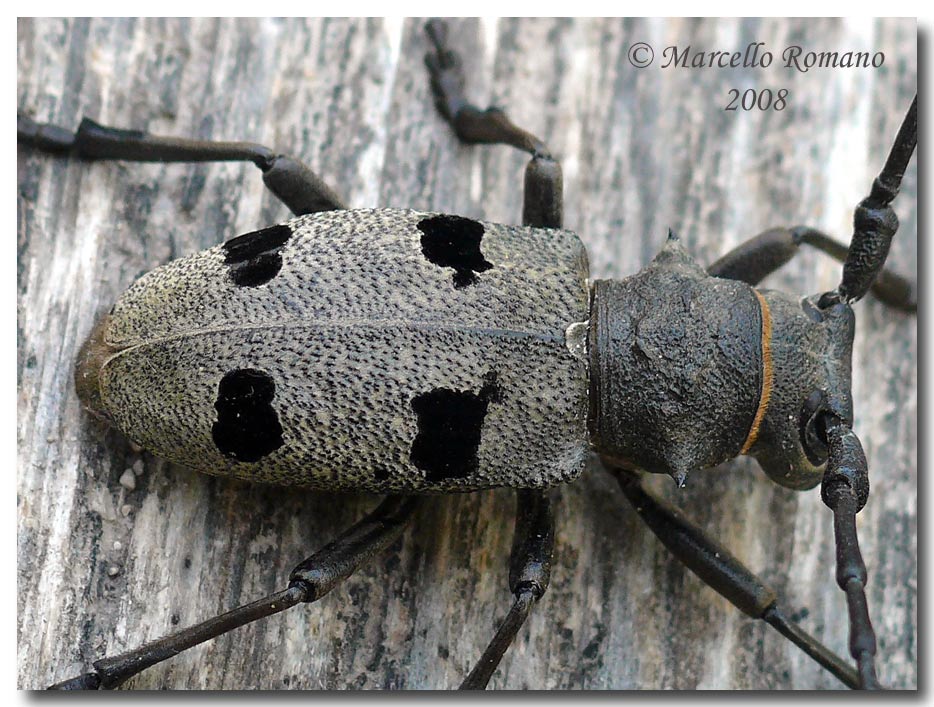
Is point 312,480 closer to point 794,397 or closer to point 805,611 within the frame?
point 794,397

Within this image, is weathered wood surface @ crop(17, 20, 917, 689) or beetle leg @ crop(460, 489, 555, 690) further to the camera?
weathered wood surface @ crop(17, 20, 917, 689)

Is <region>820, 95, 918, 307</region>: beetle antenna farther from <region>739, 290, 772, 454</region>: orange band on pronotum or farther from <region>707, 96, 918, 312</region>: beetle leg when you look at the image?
<region>739, 290, 772, 454</region>: orange band on pronotum

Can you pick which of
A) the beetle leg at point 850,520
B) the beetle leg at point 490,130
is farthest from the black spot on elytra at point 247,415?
the beetle leg at point 850,520

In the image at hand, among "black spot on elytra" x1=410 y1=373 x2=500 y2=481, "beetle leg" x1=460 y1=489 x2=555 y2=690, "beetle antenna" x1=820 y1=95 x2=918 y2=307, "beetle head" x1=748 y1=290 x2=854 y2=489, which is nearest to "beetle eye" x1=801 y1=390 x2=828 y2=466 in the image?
"beetle head" x1=748 y1=290 x2=854 y2=489

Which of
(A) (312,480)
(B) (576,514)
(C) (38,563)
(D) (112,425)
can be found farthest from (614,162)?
(C) (38,563)

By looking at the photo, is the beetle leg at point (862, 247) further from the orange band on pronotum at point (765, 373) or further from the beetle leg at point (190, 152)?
the beetle leg at point (190, 152)

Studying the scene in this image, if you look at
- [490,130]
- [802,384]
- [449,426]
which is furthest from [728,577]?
[490,130]
